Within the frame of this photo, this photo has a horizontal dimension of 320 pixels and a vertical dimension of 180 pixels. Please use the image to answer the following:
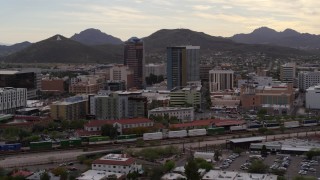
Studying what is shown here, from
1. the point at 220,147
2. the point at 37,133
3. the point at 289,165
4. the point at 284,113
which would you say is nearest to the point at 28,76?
the point at 37,133

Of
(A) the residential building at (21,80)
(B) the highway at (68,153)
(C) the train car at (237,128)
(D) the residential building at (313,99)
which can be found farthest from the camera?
(A) the residential building at (21,80)

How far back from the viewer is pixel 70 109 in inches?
613

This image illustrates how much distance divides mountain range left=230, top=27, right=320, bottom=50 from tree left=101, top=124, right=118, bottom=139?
70.5 metres

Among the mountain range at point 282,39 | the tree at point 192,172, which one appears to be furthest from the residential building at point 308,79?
the mountain range at point 282,39

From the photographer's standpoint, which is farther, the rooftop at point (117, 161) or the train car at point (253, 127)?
the train car at point (253, 127)

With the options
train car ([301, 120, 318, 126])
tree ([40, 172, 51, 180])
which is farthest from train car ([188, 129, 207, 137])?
tree ([40, 172, 51, 180])

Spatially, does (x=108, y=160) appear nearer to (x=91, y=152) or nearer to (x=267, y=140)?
(x=91, y=152)

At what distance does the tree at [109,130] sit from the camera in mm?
12309

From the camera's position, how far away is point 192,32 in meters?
66.1

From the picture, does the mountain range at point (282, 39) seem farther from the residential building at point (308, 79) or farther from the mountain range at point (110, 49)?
the residential building at point (308, 79)

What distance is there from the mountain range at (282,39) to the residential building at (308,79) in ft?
185

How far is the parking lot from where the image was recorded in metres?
8.90

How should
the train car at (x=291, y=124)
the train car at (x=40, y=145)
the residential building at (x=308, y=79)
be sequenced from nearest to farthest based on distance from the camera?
the train car at (x=40, y=145), the train car at (x=291, y=124), the residential building at (x=308, y=79)

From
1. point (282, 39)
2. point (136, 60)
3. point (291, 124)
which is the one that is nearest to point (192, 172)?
point (291, 124)
